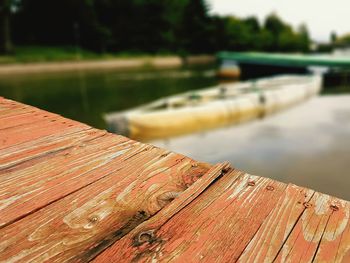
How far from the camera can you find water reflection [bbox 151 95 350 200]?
9.69 m

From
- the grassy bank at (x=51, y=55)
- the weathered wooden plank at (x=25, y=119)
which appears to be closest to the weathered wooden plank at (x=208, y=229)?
the weathered wooden plank at (x=25, y=119)

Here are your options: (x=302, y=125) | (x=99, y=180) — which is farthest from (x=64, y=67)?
(x=99, y=180)

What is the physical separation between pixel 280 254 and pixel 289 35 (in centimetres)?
11442

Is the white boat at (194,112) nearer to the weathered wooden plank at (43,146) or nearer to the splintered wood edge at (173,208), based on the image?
the weathered wooden plank at (43,146)

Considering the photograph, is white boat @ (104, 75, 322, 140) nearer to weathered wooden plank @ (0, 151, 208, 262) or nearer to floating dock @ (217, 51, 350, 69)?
weathered wooden plank @ (0, 151, 208, 262)

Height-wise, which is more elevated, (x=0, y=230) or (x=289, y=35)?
(x=289, y=35)

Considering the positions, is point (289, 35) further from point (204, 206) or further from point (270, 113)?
point (204, 206)

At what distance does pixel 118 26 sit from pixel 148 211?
64.6 metres

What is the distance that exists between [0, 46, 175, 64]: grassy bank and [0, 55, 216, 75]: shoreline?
1122 mm

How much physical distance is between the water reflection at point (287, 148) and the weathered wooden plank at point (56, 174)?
8.20 m

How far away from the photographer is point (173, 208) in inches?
52.9

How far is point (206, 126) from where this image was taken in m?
15.6

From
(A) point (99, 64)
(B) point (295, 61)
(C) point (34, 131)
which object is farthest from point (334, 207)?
(A) point (99, 64)

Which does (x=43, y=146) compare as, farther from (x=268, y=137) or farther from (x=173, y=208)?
(x=268, y=137)
